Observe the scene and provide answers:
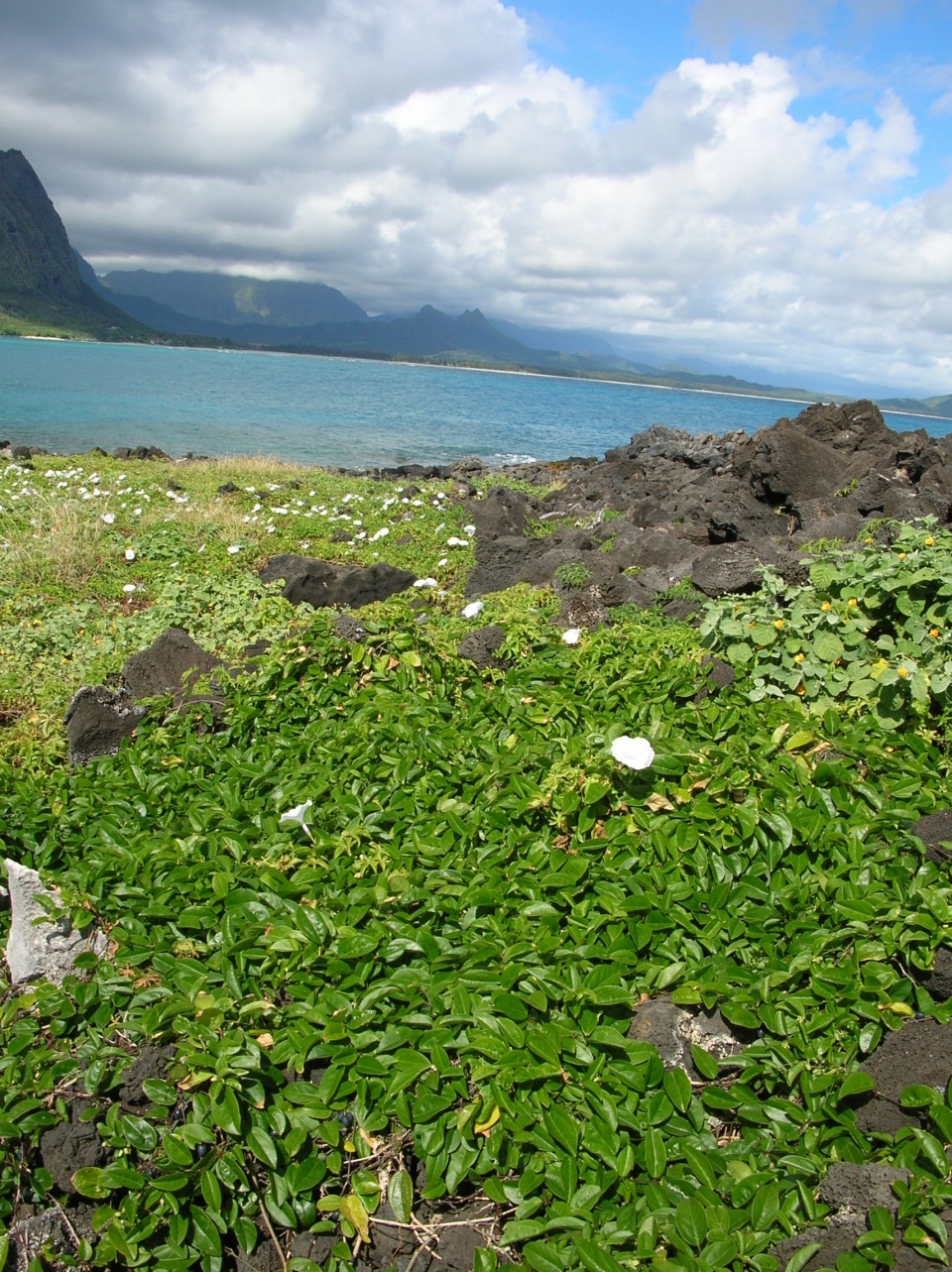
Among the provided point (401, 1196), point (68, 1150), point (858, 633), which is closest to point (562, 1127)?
point (401, 1196)

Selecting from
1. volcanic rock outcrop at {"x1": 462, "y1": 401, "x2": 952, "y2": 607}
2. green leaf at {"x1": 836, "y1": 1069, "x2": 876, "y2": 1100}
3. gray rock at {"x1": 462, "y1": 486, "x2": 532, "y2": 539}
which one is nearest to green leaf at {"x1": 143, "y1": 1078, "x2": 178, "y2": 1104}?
green leaf at {"x1": 836, "y1": 1069, "x2": 876, "y2": 1100}

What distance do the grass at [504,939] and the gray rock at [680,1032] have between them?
7 cm

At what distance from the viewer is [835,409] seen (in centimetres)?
1545

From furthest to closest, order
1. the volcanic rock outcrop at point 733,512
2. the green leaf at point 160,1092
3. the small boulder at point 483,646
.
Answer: the volcanic rock outcrop at point 733,512 < the small boulder at point 483,646 < the green leaf at point 160,1092

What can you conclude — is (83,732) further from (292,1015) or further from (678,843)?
(678,843)

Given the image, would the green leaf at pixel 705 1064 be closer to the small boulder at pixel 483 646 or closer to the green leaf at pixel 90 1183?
the green leaf at pixel 90 1183

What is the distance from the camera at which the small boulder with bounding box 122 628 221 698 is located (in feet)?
21.0

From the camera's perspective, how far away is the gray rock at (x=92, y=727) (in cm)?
558

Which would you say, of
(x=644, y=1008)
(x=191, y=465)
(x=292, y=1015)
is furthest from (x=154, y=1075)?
(x=191, y=465)

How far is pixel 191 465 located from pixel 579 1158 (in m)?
20.9

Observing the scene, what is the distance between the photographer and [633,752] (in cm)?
402

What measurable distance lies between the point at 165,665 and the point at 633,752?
164 inches

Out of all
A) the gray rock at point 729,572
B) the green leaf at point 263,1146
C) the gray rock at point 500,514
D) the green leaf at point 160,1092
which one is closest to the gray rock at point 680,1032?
the green leaf at point 263,1146

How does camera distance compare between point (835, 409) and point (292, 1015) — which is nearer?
point (292, 1015)
